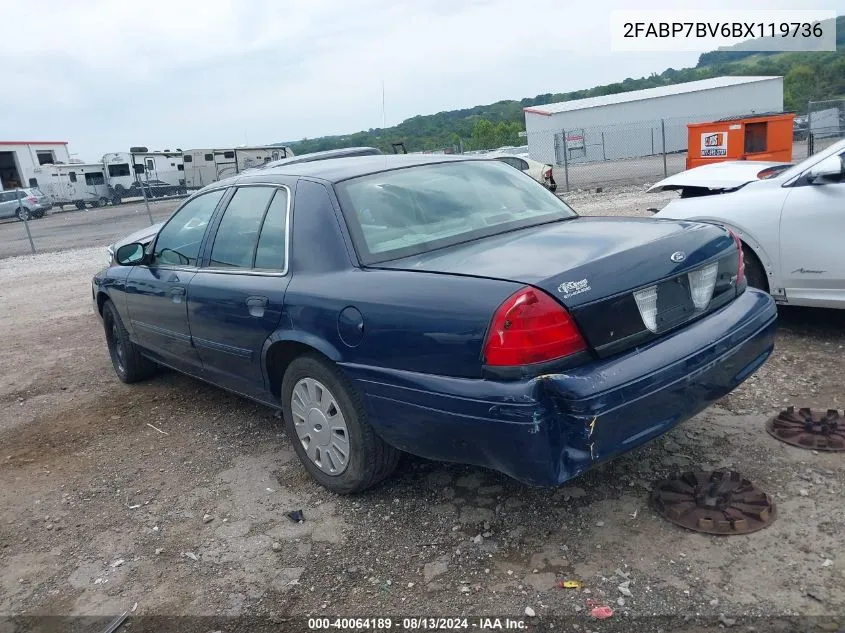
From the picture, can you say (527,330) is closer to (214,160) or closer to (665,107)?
(214,160)

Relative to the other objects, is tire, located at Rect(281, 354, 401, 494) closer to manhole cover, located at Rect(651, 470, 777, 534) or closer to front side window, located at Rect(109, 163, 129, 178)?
manhole cover, located at Rect(651, 470, 777, 534)

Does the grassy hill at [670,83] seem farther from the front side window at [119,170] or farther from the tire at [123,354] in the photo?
the tire at [123,354]

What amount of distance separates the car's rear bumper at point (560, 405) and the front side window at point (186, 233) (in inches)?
72.2

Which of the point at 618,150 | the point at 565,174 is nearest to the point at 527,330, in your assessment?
the point at 565,174

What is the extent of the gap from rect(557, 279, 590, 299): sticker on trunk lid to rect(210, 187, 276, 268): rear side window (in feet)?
6.15

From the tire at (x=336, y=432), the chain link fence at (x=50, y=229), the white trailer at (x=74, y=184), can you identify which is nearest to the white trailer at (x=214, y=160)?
the chain link fence at (x=50, y=229)

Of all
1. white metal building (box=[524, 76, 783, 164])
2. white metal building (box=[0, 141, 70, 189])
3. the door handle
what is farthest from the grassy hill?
the door handle

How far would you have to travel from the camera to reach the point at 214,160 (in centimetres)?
4172

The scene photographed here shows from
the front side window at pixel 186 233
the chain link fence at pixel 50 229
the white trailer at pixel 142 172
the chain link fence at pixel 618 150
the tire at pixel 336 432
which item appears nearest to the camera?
the tire at pixel 336 432

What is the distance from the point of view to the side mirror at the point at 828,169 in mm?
4684

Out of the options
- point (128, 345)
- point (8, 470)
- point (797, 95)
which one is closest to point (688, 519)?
point (8, 470)

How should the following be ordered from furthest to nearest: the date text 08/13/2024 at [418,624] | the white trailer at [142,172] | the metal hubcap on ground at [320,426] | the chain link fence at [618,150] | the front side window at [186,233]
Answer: the white trailer at [142,172] < the chain link fence at [618,150] < the front side window at [186,233] < the metal hubcap on ground at [320,426] < the date text 08/13/2024 at [418,624]

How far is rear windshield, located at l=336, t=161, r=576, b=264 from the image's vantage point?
136 inches

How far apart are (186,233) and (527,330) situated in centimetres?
282
